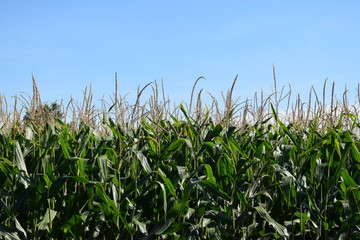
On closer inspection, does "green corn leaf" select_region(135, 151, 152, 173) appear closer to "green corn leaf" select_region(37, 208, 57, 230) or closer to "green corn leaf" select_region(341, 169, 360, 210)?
"green corn leaf" select_region(37, 208, 57, 230)

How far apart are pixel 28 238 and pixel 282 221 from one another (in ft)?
7.05

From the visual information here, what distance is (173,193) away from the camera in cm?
336

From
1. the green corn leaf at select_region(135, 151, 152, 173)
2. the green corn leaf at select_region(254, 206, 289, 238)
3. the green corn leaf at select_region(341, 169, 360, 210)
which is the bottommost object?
the green corn leaf at select_region(254, 206, 289, 238)

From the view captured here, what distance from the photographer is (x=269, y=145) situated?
438cm

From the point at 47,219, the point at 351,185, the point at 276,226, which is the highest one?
the point at 351,185

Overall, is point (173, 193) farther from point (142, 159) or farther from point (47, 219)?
point (47, 219)

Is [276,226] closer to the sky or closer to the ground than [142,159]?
closer to the ground

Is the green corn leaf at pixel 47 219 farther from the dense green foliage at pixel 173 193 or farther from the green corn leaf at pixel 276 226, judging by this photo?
the green corn leaf at pixel 276 226

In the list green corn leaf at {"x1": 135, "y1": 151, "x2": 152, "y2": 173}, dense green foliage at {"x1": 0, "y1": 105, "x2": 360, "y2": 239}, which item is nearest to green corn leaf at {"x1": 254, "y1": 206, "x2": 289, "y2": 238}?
dense green foliage at {"x1": 0, "y1": 105, "x2": 360, "y2": 239}

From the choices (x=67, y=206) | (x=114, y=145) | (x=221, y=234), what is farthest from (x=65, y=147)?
(x=221, y=234)

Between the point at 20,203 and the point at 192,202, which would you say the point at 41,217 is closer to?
the point at 20,203

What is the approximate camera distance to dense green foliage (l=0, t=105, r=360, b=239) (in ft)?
11.4

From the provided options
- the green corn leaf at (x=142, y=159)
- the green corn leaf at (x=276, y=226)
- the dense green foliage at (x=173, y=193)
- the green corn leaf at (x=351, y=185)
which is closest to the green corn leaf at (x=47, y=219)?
the dense green foliage at (x=173, y=193)

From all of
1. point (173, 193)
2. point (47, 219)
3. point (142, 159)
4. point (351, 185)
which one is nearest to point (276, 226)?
point (351, 185)
